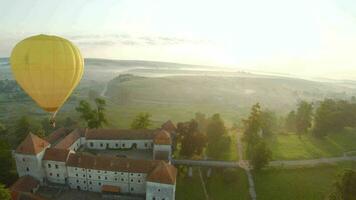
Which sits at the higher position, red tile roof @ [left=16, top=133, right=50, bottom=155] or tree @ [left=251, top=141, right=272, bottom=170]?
red tile roof @ [left=16, top=133, right=50, bottom=155]

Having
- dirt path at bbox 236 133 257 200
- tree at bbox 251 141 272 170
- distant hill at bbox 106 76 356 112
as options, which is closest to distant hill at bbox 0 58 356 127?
distant hill at bbox 106 76 356 112

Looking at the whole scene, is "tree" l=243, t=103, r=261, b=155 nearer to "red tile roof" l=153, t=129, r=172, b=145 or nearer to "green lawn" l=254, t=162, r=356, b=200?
"green lawn" l=254, t=162, r=356, b=200

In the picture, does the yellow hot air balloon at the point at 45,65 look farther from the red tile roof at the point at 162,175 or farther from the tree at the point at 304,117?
the tree at the point at 304,117

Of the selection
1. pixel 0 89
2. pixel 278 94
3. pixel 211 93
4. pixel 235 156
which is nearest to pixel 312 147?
pixel 235 156

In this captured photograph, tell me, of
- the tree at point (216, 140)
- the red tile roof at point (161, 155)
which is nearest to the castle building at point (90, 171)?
the red tile roof at point (161, 155)

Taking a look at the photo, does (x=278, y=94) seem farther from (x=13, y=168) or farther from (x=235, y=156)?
(x=13, y=168)

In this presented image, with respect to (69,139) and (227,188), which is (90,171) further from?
(227,188)

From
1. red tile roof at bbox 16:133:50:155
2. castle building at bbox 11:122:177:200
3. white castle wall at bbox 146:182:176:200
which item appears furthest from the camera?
red tile roof at bbox 16:133:50:155
